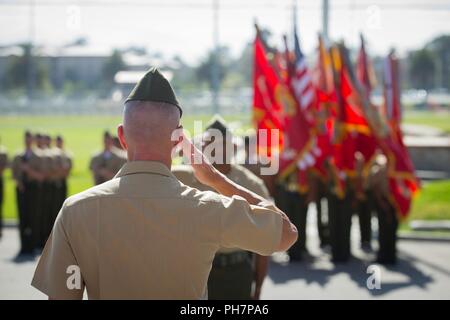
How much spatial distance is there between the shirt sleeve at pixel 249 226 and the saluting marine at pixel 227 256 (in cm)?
207

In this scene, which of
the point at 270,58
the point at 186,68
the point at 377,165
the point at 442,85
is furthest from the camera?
the point at 442,85

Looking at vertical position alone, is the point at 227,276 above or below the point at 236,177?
below

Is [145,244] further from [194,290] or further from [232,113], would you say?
[232,113]

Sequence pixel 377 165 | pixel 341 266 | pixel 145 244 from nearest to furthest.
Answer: pixel 145 244
pixel 341 266
pixel 377 165

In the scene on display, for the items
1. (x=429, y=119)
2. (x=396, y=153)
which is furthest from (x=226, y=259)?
(x=429, y=119)

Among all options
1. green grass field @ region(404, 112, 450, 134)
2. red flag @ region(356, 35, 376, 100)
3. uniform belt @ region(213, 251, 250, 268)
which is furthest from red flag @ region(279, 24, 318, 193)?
green grass field @ region(404, 112, 450, 134)

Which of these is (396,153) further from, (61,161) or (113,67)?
(113,67)

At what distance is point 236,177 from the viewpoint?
195 inches

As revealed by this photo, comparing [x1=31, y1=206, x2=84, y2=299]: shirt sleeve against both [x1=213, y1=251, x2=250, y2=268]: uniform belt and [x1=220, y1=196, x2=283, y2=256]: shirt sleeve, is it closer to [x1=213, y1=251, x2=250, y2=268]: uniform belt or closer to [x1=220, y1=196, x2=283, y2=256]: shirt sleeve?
[x1=220, y1=196, x2=283, y2=256]: shirt sleeve

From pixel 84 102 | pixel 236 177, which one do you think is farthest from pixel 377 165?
pixel 84 102

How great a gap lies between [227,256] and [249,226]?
7.58 feet
